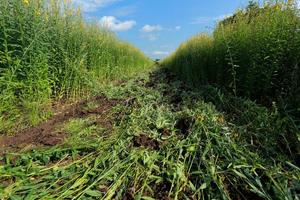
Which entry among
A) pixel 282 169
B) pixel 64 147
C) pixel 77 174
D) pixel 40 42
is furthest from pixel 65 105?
pixel 282 169

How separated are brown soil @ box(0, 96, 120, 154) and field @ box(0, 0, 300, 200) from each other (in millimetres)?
15

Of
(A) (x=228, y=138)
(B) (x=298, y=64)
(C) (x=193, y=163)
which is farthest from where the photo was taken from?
(B) (x=298, y=64)

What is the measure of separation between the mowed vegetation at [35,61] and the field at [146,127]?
0.02m

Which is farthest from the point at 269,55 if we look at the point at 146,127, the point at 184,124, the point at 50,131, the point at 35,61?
the point at 35,61

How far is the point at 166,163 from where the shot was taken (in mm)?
2553

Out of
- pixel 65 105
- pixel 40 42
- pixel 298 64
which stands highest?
pixel 40 42

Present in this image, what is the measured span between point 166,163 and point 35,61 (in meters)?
2.96

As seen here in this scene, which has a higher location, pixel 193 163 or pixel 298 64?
pixel 298 64

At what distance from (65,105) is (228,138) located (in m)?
3.61

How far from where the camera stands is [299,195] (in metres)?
1.99

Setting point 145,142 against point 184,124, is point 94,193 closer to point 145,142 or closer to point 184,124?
point 145,142

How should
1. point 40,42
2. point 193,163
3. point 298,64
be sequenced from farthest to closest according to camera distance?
point 40,42 → point 298,64 → point 193,163

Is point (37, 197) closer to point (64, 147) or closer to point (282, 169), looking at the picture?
point (64, 147)

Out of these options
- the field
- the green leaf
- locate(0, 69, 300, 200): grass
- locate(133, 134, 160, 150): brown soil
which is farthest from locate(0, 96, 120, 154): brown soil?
the green leaf
